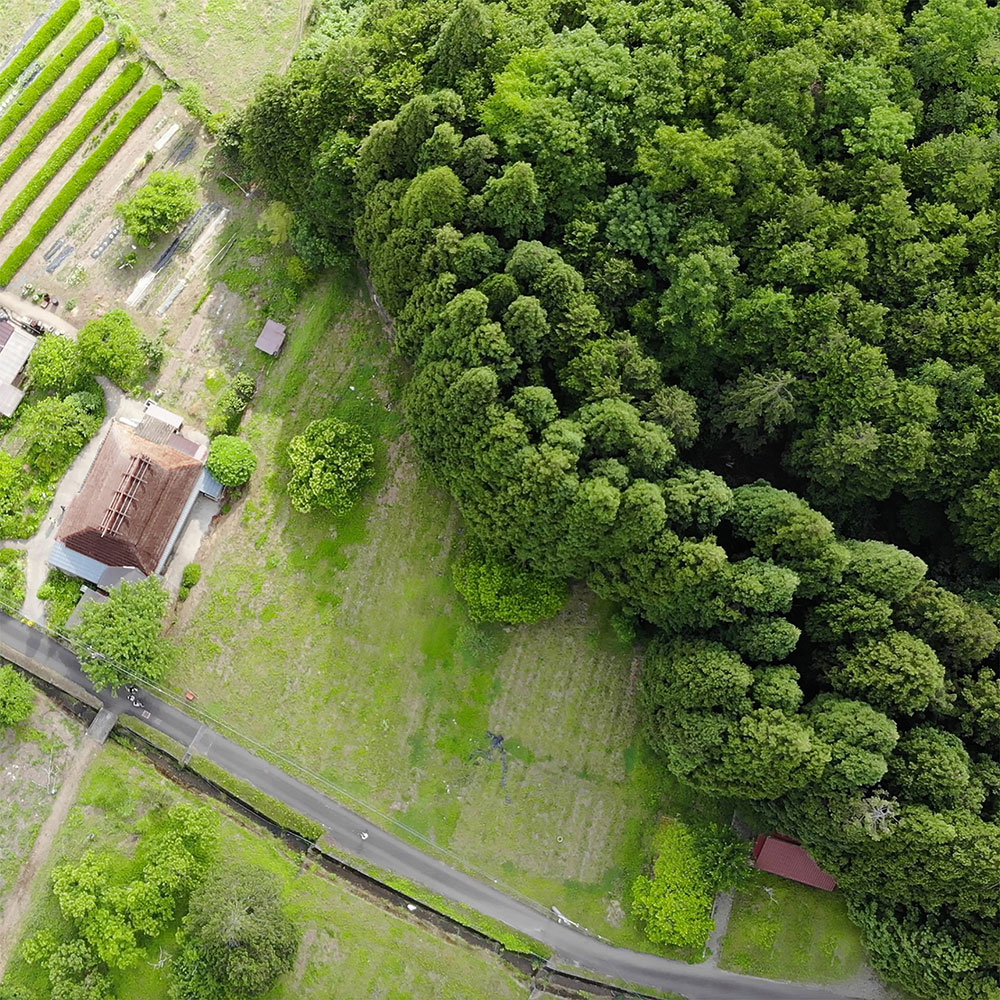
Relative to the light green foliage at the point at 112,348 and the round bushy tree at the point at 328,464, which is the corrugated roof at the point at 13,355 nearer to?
the light green foliage at the point at 112,348

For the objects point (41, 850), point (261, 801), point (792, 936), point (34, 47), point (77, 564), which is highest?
point (34, 47)

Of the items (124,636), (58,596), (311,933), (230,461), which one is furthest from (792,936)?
(58,596)

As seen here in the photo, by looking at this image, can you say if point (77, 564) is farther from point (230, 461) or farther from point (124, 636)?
point (230, 461)

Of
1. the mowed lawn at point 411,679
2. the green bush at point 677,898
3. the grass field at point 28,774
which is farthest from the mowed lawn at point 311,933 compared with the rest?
the green bush at point 677,898

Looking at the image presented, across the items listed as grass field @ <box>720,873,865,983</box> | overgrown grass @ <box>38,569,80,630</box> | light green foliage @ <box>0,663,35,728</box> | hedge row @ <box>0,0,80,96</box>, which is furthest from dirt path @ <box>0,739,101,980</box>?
hedge row @ <box>0,0,80,96</box>

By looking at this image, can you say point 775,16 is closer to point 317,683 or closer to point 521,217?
point 521,217

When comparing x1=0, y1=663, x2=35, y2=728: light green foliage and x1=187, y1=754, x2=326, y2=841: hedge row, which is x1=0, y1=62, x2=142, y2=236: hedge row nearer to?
x1=0, y1=663, x2=35, y2=728: light green foliage
